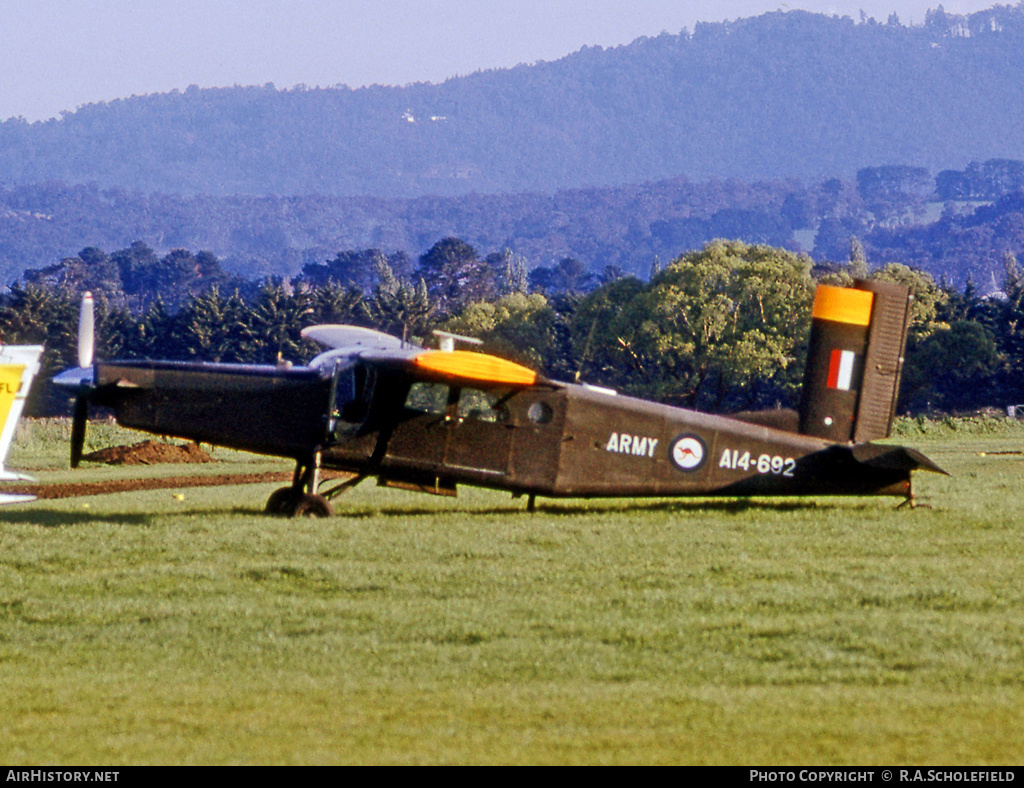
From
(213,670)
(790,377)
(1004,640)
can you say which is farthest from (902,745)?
(790,377)

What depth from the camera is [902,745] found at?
23.9ft

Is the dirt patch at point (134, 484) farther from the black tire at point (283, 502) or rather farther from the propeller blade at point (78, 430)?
the propeller blade at point (78, 430)

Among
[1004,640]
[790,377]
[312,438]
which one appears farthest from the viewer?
[790,377]

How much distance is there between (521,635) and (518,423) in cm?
663

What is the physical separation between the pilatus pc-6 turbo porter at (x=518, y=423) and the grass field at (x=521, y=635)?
0.55 meters

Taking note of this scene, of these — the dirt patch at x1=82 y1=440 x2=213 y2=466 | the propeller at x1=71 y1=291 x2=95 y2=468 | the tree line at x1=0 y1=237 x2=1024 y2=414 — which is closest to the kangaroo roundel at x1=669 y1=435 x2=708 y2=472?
the propeller at x1=71 y1=291 x2=95 y2=468

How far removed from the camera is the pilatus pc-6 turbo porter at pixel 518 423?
16734mm

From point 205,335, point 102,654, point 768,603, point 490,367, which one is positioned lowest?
point 205,335

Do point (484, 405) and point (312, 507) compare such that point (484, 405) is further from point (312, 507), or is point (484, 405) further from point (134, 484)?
point (134, 484)

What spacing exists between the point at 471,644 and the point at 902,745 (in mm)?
4137

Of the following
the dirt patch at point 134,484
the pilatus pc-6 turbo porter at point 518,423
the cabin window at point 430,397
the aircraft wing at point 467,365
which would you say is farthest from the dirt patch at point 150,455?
the aircraft wing at point 467,365

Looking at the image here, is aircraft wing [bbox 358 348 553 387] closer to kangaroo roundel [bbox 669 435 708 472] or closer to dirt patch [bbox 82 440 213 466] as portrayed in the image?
kangaroo roundel [bbox 669 435 708 472]

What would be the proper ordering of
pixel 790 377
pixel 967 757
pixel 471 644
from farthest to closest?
pixel 790 377
pixel 471 644
pixel 967 757
